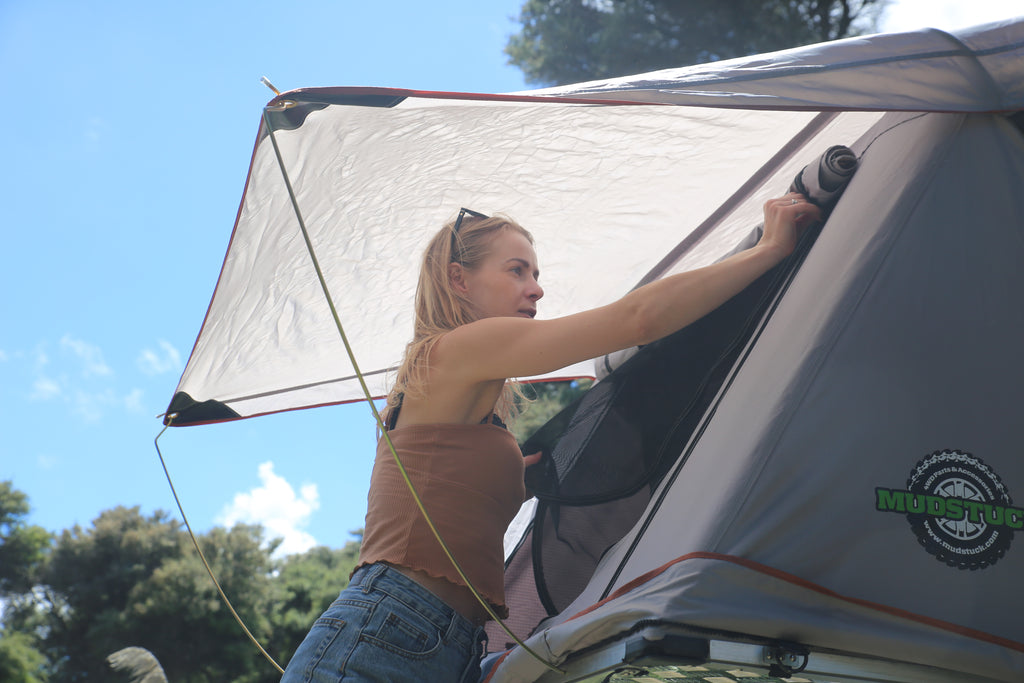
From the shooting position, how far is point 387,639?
1466mm

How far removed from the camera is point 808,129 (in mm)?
2492

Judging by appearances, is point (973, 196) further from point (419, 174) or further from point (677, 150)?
point (419, 174)

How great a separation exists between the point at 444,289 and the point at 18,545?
58.9 ft

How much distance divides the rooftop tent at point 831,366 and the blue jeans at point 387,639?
11cm

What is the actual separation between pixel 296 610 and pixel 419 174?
38.5 ft

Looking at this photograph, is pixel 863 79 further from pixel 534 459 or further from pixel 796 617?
pixel 534 459

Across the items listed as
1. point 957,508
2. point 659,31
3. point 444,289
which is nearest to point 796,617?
point 957,508

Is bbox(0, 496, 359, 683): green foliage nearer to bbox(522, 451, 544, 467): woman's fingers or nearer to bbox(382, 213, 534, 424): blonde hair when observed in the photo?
bbox(522, 451, 544, 467): woman's fingers

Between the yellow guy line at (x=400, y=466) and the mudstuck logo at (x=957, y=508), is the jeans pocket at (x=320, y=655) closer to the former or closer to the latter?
the yellow guy line at (x=400, y=466)

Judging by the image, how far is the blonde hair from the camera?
1855 millimetres

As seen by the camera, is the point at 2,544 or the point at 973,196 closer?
the point at 973,196

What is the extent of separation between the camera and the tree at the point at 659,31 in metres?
9.81

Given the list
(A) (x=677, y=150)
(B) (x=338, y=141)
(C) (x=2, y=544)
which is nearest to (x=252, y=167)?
(B) (x=338, y=141)

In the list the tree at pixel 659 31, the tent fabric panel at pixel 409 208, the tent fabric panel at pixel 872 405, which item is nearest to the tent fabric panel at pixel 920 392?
the tent fabric panel at pixel 872 405
